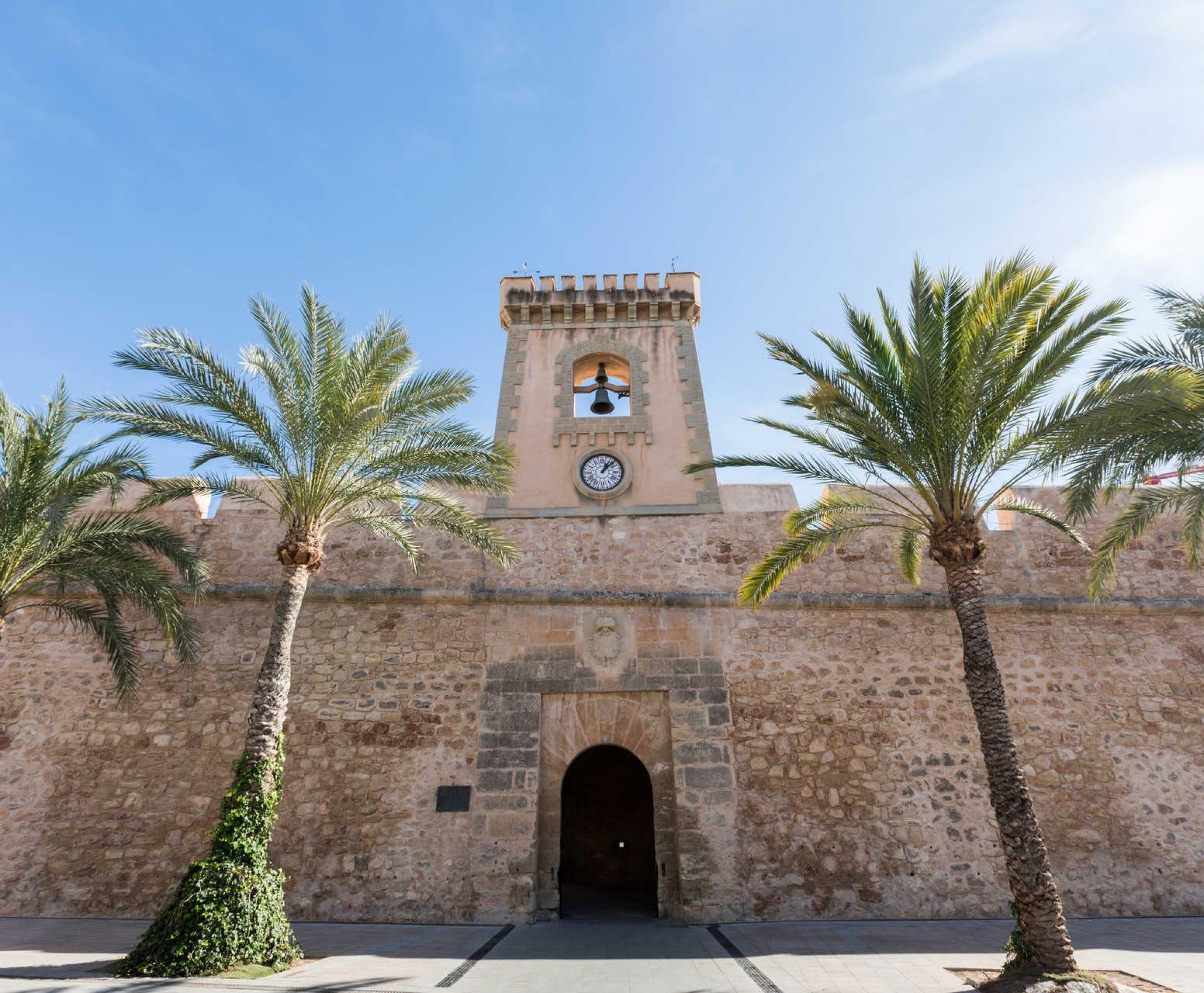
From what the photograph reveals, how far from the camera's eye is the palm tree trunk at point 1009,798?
5.13 m

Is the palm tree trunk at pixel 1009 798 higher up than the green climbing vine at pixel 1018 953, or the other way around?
the palm tree trunk at pixel 1009 798

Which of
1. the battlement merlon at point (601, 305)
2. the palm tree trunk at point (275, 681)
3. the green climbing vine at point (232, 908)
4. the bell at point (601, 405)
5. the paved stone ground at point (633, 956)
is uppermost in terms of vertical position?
the battlement merlon at point (601, 305)

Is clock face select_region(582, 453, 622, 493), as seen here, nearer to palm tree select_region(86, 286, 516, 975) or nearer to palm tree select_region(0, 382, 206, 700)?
palm tree select_region(86, 286, 516, 975)

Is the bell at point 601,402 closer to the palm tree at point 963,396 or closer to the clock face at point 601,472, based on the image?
the clock face at point 601,472

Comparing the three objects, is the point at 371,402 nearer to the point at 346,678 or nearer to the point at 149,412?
the point at 149,412

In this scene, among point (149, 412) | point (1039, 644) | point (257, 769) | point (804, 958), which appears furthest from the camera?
point (1039, 644)

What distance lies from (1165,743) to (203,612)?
42.0ft

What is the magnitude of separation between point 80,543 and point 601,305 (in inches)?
333

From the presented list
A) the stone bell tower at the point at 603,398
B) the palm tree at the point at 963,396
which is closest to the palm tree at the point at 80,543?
the stone bell tower at the point at 603,398

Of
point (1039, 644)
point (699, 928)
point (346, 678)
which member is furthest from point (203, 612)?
point (1039, 644)

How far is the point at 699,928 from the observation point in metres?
7.41

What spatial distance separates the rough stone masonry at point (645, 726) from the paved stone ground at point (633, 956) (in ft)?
1.59

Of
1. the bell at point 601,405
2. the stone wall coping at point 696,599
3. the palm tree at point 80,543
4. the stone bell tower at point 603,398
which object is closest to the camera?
the palm tree at point 80,543

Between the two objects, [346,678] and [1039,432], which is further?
[346,678]
